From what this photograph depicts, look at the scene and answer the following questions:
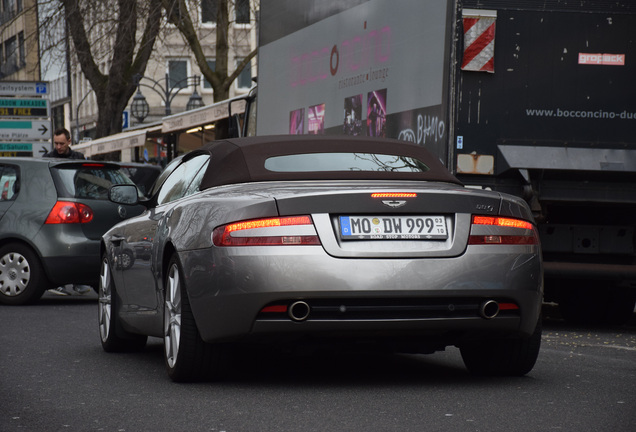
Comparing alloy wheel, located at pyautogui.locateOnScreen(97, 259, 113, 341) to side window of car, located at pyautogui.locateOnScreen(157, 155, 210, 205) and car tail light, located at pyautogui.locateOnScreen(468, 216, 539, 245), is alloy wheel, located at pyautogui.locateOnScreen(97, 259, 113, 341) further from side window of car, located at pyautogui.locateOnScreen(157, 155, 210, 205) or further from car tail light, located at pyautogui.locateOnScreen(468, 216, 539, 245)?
car tail light, located at pyautogui.locateOnScreen(468, 216, 539, 245)

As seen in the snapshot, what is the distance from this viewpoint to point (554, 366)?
7.67m

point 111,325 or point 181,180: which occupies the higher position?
point 181,180

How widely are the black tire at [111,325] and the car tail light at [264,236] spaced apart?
2329 mm

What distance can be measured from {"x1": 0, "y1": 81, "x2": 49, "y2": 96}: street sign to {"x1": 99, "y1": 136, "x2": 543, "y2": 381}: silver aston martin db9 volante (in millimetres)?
26464

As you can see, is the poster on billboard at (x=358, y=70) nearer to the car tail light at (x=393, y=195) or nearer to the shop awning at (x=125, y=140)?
the car tail light at (x=393, y=195)

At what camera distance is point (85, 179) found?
13469 mm

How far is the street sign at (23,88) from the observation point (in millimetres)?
32469

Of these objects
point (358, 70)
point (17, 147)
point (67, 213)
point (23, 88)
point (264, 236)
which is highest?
point (23, 88)

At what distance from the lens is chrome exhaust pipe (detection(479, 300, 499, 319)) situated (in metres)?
6.37

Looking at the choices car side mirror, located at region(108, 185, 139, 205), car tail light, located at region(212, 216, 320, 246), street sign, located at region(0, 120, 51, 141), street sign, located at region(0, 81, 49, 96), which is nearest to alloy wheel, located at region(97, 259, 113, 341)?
car side mirror, located at region(108, 185, 139, 205)

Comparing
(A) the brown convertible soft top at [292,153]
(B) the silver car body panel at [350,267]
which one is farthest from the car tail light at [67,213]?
(B) the silver car body panel at [350,267]

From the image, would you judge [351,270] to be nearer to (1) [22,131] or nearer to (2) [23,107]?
(1) [22,131]

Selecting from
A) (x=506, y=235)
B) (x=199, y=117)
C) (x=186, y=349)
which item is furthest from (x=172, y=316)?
(x=199, y=117)

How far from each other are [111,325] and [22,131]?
A: 81.0ft
